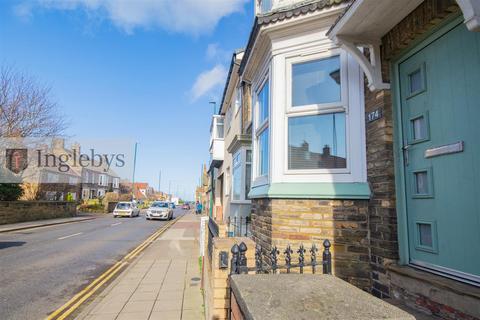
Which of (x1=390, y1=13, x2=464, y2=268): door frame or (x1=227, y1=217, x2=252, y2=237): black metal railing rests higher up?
(x1=390, y1=13, x2=464, y2=268): door frame

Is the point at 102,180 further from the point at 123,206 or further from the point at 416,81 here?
the point at 416,81

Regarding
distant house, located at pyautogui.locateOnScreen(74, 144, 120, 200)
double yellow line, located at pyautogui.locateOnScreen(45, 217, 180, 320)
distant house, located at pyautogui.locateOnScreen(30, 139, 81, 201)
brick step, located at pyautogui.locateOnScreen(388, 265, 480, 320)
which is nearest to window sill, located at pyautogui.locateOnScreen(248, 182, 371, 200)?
brick step, located at pyautogui.locateOnScreen(388, 265, 480, 320)

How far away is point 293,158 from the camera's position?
453cm

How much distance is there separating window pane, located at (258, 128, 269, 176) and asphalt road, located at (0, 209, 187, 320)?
168 inches

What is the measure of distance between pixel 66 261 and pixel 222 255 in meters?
7.77

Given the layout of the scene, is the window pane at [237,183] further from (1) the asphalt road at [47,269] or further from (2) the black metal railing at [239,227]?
(1) the asphalt road at [47,269]

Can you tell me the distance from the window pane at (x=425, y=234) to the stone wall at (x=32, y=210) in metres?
23.9

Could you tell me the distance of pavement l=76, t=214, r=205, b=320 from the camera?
502 cm

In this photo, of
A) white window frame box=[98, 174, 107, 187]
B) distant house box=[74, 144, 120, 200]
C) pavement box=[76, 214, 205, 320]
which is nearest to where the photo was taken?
pavement box=[76, 214, 205, 320]

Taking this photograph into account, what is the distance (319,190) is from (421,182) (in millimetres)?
1218

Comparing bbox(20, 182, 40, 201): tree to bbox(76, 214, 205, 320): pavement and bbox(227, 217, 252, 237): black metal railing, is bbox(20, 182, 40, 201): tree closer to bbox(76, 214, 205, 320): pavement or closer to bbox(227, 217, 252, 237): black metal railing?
bbox(76, 214, 205, 320): pavement

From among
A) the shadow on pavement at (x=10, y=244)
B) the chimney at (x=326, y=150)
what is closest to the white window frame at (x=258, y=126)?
the chimney at (x=326, y=150)

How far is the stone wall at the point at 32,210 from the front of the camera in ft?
66.7

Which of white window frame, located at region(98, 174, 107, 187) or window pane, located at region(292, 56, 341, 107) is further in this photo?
white window frame, located at region(98, 174, 107, 187)
